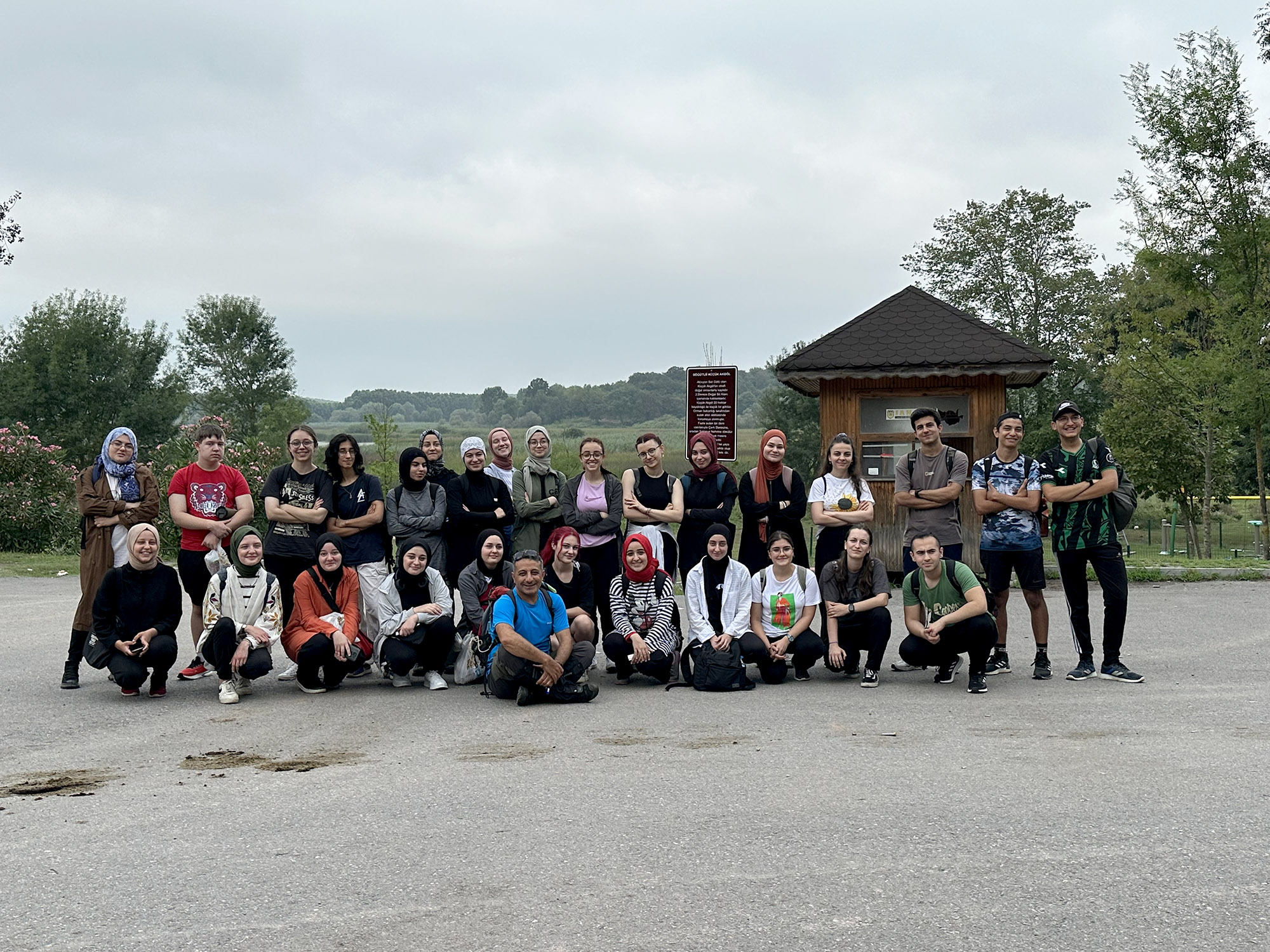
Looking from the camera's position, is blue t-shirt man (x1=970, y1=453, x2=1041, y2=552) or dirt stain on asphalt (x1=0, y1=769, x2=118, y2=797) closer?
A: dirt stain on asphalt (x1=0, y1=769, x2=118, y2=797)

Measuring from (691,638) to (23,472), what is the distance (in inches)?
803

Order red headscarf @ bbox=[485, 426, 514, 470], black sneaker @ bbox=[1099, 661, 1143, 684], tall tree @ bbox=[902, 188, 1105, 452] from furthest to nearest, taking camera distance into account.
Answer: tall tree @ bbox=[902, 188, 1105, 452] → red headscarf @ bbox=[485, 426, 514, 470] → black sneaker @ bbox=[1099, 661, 1143, 684]

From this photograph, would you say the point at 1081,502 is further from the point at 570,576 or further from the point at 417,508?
the point at 417,508

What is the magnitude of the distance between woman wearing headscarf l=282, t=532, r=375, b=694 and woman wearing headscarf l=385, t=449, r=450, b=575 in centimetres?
59

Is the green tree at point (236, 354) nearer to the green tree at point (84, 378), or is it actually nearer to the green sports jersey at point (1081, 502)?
the green tree at point (84, 378)

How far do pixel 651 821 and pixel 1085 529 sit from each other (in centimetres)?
503

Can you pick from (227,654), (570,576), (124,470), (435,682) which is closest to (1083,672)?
(570,576)

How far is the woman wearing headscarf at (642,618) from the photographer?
8.82 meters

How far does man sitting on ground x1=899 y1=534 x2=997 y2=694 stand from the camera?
333 inches

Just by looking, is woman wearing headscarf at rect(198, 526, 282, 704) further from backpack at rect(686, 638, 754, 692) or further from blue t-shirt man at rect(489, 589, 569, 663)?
backpack at rect(686, 638, 754, 692)

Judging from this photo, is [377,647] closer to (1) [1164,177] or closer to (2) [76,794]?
(2) [76,794]

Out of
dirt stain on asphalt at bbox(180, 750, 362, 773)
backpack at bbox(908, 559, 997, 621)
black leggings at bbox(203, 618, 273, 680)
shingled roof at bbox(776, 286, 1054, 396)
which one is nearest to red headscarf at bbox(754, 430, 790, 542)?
backpack at bbox(908, 559, 997, 621)

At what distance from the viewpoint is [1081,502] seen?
8.69 metres

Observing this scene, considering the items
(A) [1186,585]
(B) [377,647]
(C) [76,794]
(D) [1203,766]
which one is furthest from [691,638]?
(A) [1186,585]
